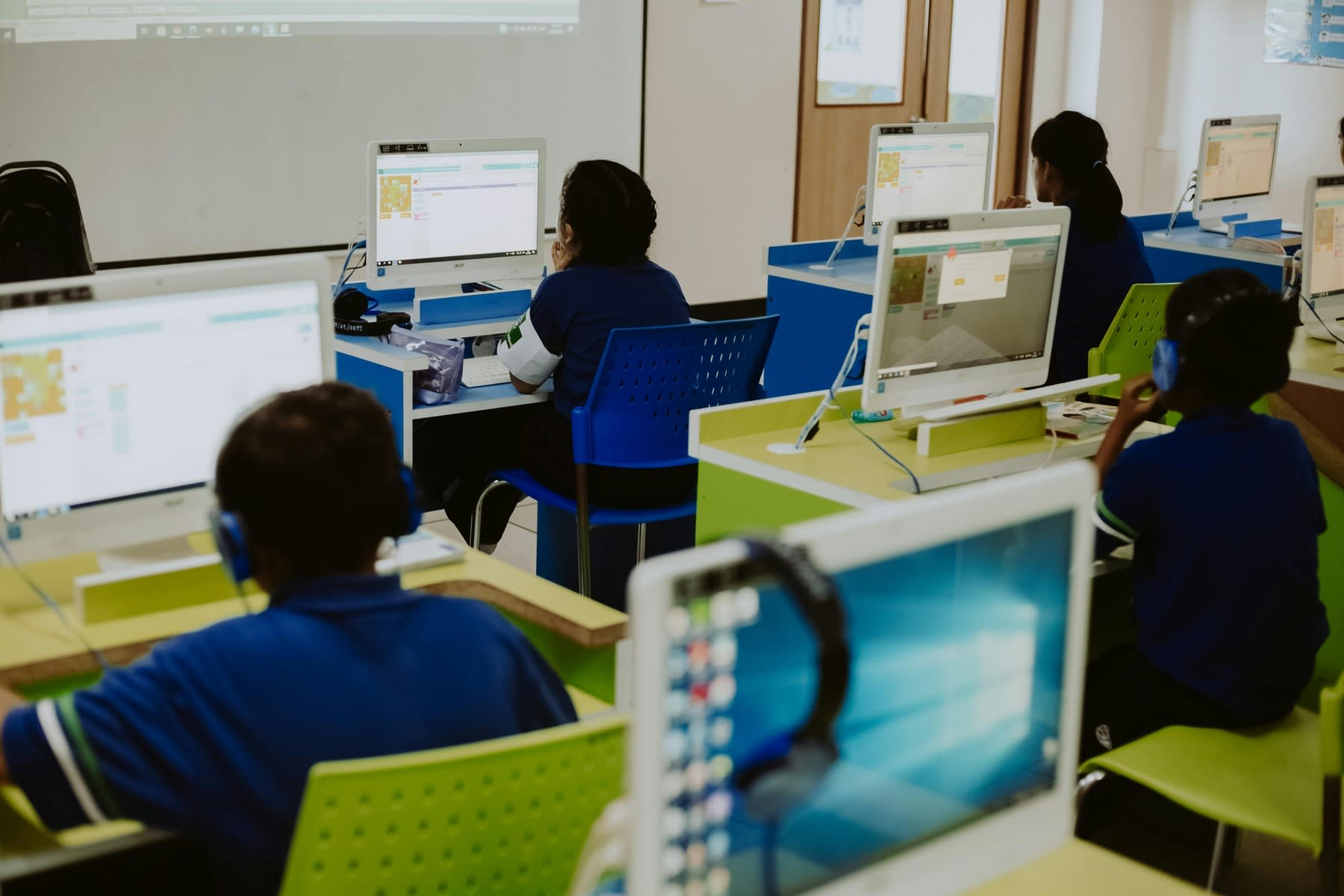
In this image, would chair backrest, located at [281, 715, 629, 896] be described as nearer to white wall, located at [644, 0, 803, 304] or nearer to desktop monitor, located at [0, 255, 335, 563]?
desktop monitor, located at [0, 255, 335, 563]

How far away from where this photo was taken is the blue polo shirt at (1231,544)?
2141mm

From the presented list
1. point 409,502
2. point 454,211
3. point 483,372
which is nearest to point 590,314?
point 483,372

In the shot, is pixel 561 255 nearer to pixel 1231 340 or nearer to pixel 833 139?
pixel 1231 340

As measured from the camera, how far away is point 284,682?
129 centimetres

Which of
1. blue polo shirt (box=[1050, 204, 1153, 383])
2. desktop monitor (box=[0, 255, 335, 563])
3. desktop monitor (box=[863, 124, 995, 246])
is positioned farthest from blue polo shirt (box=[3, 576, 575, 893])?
desktop monitor (box=[863, 124, 995, 246])

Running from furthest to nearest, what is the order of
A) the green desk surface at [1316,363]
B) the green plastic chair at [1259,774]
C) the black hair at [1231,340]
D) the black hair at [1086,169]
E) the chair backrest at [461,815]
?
the black hair at [1086,169]
the green desk surface at [1316,363]
the black hair at [1231,340]
the green plastic chair at [1259,774]
the chair backrest at [461,815]

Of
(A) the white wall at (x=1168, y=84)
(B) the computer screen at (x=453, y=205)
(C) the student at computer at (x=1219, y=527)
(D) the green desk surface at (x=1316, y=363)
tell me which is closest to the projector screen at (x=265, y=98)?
(B) the computer screen at (x=453, y=205)

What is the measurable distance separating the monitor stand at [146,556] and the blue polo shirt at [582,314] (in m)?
1.37

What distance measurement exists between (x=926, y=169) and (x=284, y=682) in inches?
157

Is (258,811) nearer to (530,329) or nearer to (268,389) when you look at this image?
(268,389)

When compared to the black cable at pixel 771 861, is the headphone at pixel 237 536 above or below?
above

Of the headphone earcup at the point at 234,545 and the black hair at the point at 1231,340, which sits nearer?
the headphone earcup at the point at 234,545

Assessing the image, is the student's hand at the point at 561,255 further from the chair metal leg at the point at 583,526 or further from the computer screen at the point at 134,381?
the computer screen at the point at 134,381

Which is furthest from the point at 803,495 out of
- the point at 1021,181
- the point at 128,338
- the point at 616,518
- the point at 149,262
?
the point at 1021,181
